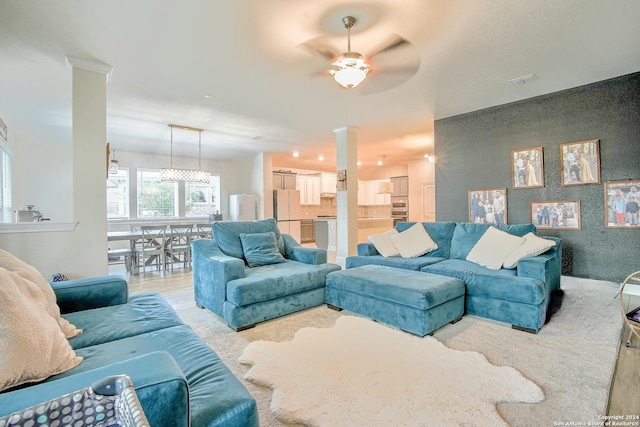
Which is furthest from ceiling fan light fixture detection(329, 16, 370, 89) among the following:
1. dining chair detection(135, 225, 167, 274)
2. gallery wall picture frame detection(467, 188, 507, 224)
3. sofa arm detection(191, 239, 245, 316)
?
dining chair detection(135, 225, 167, 274)

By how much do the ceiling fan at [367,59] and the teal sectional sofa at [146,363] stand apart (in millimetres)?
2367

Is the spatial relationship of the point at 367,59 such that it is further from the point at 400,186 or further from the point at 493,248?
the point at 400,186

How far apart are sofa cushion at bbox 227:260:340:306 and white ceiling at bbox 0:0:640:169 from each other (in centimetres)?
220

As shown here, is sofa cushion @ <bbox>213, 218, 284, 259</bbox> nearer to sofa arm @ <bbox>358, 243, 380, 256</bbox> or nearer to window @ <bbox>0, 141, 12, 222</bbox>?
sofa arm @ <bbox>358, 243, 380, 256</bbox>

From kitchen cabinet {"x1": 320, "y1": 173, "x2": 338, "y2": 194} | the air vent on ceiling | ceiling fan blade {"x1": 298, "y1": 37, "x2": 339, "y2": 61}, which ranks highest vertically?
ceiling fan blade {"x1": 298, "y1": 37, "x2": 339, "y2": 61}

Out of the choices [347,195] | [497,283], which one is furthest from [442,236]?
[347,195]

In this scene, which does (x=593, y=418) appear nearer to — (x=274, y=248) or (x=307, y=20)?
(x=274, y=248)

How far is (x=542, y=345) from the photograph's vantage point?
7.72ft

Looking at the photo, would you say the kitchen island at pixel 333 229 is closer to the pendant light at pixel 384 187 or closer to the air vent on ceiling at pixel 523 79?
the pendant light at pixel 384 187

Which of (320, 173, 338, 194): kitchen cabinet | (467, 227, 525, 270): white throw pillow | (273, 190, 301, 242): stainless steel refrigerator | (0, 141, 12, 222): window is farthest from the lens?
(320, 173, 338, 194): kitchen cabinet

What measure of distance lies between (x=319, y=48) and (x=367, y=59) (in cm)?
54

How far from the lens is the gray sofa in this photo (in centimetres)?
273

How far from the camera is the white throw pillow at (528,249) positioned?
2982 mm

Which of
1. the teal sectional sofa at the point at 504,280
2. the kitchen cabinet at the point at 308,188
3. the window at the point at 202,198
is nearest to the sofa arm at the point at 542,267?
the teal sectional sofa at the point at 504,280
